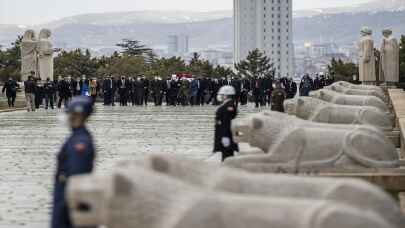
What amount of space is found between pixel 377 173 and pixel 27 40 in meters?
43.5

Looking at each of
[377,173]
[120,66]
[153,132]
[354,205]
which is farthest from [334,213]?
[120,66]

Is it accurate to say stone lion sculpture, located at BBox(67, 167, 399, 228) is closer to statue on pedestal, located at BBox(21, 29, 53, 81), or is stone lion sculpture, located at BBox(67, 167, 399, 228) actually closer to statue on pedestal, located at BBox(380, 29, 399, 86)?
statue on pedestal, located at BBox(380, 29, 399, 86)

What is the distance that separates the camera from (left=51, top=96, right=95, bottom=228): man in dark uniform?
30.5 ft

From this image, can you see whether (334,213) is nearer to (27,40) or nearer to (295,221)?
(295,221)

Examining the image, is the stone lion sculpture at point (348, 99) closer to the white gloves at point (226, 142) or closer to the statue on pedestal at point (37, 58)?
the white gloves at point (226, 142)

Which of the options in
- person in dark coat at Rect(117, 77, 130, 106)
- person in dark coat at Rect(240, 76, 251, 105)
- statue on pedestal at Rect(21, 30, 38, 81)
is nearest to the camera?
person in dark coat at Rect(117, 77, 130, 106)

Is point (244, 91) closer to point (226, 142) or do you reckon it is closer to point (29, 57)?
point (29, 57)

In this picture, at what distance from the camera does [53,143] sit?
26438 millimetres

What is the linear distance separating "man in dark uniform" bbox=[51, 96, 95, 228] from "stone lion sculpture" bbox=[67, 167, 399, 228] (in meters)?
1.75

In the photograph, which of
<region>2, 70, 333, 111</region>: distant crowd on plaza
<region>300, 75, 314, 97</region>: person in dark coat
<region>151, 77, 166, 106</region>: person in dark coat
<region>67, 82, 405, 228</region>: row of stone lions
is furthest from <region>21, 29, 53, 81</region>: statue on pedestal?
<region>67, 82, 405, 228</region>: row of stone lions

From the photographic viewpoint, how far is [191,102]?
5225cm

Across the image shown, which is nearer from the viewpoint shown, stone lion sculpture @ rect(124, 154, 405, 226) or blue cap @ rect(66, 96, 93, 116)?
stone lion sculpture @ rect(124, 154, 405, 226)

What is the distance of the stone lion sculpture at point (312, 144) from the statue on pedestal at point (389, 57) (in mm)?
23044

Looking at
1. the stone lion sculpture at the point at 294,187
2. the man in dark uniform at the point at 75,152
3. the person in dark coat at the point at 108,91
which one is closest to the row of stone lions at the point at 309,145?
the man in dark uniform at the point at 75,152
